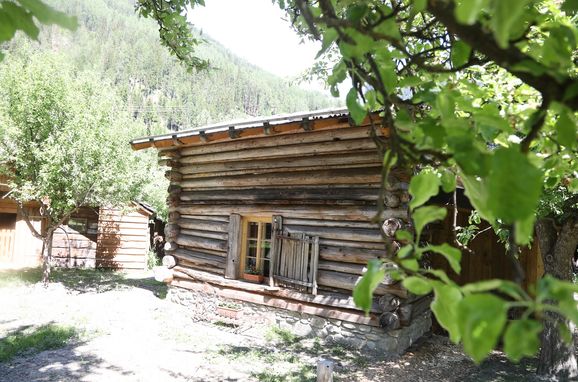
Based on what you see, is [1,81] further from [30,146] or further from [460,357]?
[460,357]

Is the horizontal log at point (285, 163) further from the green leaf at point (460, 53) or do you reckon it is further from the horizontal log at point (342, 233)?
the green leaf at point (460, 53)

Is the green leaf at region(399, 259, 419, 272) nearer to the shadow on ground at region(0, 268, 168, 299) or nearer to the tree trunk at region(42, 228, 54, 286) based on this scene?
the shadow on ground at region(0, 268, 168, 299)

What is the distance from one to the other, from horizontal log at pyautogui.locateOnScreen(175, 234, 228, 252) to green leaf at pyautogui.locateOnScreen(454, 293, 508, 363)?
27.8ft

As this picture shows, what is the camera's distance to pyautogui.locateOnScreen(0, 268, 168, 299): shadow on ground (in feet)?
40.3

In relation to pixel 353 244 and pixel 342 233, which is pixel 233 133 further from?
pixel 353 244

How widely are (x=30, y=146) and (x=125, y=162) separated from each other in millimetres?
2673

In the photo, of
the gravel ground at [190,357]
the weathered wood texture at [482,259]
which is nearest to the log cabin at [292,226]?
the gravel ground at [190,357]

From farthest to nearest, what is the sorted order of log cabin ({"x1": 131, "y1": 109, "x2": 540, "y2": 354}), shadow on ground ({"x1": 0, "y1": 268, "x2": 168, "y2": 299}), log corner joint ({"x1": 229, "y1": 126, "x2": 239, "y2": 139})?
shadow on ground ({"x1": 0, "y1": 268, "x2": 168, "y2": 299}) < log corner joint ({"x1": 229, "y1": 126, "x2": 239, "y2": 139}) < log cabin ({"x1": 131, "y1": 109, "x2": 540, "y2": 354})

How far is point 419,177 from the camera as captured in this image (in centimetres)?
83

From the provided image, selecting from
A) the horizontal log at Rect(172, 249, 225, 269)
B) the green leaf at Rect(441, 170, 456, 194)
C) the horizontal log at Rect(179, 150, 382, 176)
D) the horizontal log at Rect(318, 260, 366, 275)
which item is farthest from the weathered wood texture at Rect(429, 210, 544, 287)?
the green leaf at Rect(441, 170, 456, 194)

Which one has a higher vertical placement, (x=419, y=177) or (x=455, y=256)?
(x=419, y=177)

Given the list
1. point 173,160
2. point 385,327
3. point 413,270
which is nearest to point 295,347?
point 385,327

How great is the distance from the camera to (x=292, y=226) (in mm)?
7793

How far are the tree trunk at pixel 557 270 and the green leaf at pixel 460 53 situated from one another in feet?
20.3
